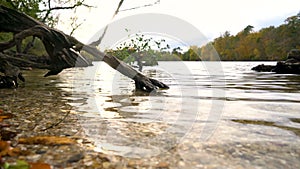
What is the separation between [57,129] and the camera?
2980mm

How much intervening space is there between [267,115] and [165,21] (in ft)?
15.3

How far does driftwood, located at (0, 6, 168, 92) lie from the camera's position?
23.4 ft

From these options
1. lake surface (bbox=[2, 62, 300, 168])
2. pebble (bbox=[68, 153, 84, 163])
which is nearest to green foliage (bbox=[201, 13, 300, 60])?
lake surface (bbox=[2, 62, 300, 168])

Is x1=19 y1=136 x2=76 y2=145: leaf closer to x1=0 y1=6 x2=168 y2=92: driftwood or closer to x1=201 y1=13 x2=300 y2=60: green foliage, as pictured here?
x1=0 y1=6 x2=168 y2=92: driftwood

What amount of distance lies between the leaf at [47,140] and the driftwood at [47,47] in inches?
203

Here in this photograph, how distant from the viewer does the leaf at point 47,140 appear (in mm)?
2425

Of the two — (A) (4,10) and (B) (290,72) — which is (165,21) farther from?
(B) (290,72)

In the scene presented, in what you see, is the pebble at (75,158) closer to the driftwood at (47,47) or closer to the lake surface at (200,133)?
the lake surface at (200,133)

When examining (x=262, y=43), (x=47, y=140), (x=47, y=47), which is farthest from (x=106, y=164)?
(x=262, y=43)

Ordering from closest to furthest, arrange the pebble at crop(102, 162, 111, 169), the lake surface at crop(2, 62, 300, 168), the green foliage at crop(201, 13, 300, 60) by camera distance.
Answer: the pebble at crop(102, 162, 111, 169) → the lake surface at crop(2, 62, 300, 168) → the green foliage at crop(201, 13, 300, 60)

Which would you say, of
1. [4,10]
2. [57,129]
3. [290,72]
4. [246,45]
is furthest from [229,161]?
[246,45]

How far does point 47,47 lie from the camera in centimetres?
793

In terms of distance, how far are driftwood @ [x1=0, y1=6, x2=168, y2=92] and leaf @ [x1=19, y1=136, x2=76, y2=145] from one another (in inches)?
203

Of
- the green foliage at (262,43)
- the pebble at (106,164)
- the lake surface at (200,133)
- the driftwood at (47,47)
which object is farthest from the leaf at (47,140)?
the green foliage at (262,43)
